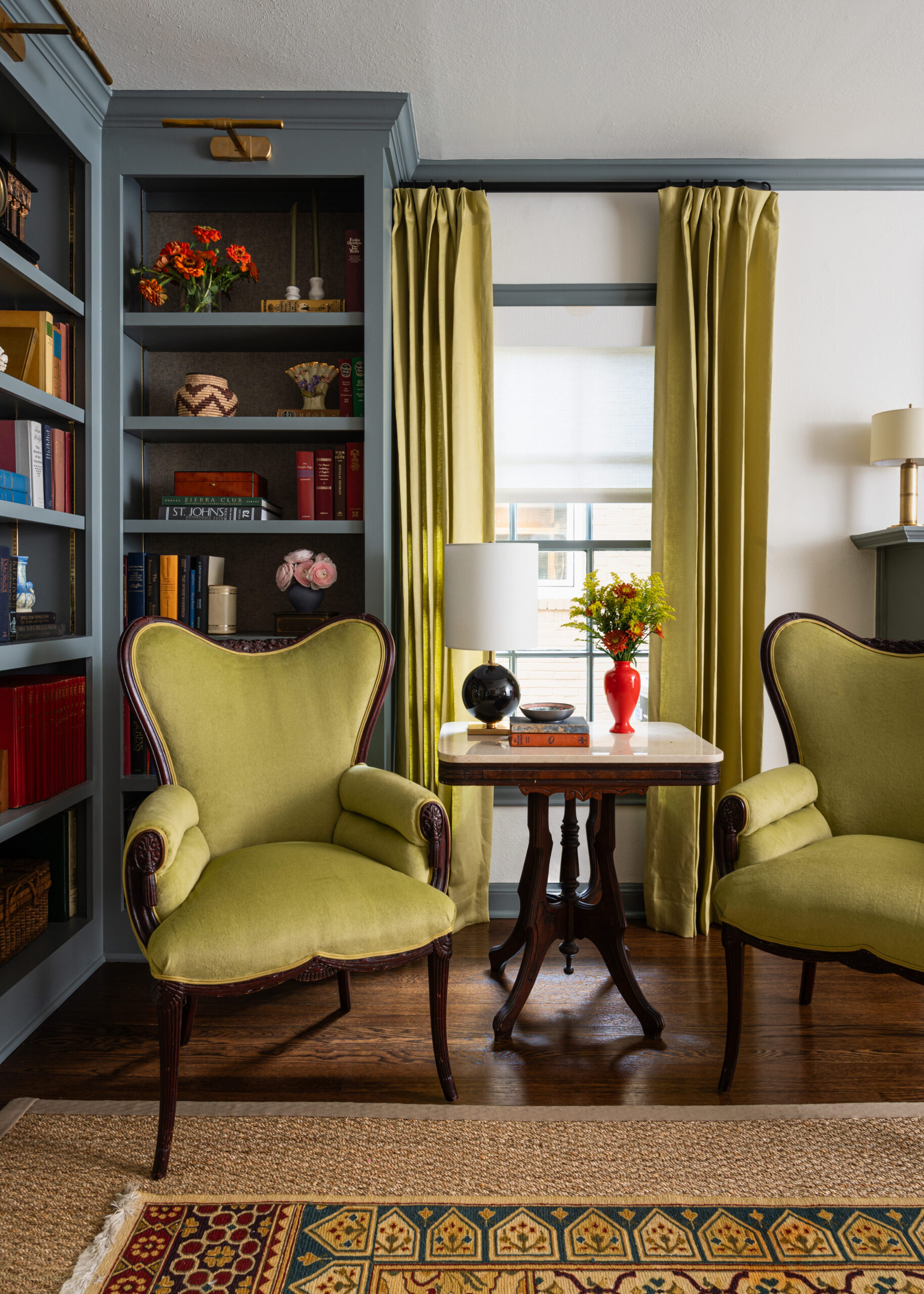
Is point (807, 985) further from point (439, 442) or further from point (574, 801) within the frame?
point (439, 442)

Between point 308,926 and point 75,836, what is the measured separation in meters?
1.26

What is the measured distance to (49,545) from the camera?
2.57 meters

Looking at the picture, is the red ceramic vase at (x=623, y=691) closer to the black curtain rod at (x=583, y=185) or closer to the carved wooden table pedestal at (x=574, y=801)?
the carved wooden table pedestal at (x=574, y=801)

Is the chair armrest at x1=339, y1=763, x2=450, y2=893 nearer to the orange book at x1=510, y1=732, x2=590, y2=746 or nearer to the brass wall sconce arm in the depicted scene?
the orange book at x1=510, y1=732, x2=590, y2=746

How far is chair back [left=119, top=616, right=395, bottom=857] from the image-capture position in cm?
207

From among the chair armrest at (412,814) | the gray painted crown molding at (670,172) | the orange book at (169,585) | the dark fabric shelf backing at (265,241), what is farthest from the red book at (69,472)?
the gray painted crown molding at (670,172)

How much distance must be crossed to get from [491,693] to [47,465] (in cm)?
147

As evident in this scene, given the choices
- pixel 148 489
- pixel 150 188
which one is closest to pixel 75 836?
pixel 148 489

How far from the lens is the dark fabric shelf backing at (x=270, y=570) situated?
288 cm

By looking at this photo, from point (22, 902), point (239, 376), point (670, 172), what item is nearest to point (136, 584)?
point (239, 376)

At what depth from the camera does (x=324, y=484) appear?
269 centimetres

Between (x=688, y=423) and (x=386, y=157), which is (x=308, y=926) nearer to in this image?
(x=688, y=423)

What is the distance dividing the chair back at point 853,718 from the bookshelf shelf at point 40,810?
2.06 m

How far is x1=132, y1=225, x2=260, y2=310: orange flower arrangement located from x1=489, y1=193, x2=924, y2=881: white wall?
922 mm
